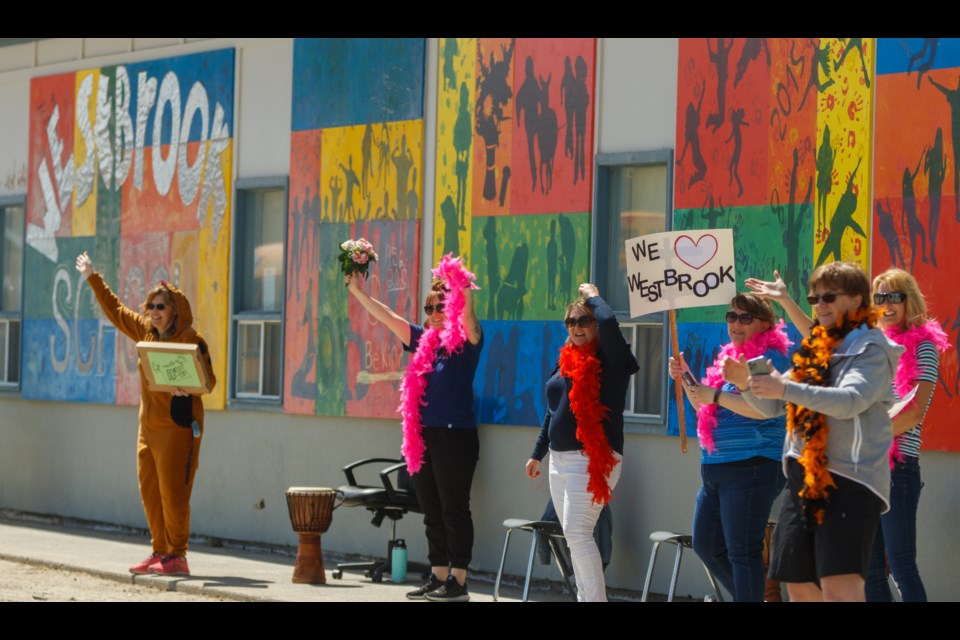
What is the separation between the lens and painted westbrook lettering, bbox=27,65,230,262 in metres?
14.6

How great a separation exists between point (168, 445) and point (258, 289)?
10.0ft

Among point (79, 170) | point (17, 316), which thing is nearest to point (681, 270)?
point (79, 170)

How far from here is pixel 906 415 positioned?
803cm

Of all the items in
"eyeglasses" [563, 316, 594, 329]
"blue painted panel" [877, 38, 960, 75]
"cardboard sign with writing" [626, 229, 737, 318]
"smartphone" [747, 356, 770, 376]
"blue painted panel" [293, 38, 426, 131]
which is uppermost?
"blue painted panel" [293, 38, 426, 131]

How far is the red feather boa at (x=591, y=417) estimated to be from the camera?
9.07 metres

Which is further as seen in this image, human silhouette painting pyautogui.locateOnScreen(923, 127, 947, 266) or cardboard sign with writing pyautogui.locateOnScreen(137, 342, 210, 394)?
cardboard sign with writing pyautogui.locateOnScreen(137, 342, 210, 394)

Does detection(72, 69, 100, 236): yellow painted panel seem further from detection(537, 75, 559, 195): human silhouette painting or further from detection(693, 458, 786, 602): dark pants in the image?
detection(693, 458, 786, 602): dark pants

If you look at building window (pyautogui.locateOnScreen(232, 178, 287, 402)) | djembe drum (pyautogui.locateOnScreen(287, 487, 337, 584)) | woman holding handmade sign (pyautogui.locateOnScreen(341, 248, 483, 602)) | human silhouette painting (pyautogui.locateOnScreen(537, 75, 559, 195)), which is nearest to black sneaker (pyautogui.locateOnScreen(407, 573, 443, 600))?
woman holding handmade sign (pyautogui.locateOnScreen(341, 248, 483, 602))

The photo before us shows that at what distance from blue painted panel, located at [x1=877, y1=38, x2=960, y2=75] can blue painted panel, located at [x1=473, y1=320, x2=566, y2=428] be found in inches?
121

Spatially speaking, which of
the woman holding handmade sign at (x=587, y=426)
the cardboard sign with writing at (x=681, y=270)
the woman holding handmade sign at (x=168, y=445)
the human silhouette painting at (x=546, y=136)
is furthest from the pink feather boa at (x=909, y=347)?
the woman holding handmade sign at (x=168, y=445)

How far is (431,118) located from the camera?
1249 cm
